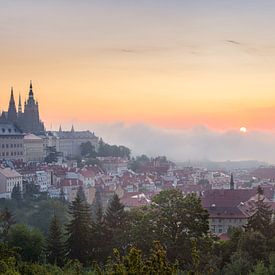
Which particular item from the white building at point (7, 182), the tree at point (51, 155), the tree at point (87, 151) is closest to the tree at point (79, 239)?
the white building at point (7, 182)

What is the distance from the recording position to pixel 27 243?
19.9 meters

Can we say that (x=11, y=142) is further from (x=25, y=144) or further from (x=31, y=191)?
(x=31, y=191)

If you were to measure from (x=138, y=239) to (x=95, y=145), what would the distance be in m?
79.9

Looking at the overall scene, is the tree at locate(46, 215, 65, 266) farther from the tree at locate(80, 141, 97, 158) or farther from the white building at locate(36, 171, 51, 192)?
the tree at locate(80, 141, 97, 158)

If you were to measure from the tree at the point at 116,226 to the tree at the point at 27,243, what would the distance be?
Result: 225 cm

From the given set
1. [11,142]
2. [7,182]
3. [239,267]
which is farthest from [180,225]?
[11,142]

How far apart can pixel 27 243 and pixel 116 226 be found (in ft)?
9.41

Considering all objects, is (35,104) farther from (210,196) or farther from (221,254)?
(221,254)

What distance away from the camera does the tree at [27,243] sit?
19.6m

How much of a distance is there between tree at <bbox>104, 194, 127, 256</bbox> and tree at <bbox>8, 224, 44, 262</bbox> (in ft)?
7.40

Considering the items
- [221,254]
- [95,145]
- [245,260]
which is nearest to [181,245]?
[221,254]

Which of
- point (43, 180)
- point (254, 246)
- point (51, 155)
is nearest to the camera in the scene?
point (254, 246)

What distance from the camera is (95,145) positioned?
9700 cm

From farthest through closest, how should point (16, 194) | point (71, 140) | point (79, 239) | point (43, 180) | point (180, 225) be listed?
point (71, 140), point (43, 180), point (16, 194), point (79, 239), point (180, 225)
